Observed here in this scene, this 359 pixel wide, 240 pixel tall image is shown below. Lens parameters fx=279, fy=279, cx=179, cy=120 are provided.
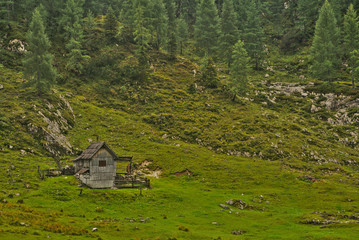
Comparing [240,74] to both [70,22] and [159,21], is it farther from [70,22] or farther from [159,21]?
[70,22]

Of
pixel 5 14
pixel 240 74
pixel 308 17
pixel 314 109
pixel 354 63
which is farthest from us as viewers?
pixel 308 17

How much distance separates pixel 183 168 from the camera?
5588 centimetres

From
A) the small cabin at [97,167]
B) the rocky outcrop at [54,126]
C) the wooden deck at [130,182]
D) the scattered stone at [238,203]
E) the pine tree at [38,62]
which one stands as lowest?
the scattered stone at [238,203]

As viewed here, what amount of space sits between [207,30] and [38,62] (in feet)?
243

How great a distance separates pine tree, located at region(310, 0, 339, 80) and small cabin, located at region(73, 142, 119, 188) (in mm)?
75067

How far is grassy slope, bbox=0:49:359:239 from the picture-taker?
91.7 ft

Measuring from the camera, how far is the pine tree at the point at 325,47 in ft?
295

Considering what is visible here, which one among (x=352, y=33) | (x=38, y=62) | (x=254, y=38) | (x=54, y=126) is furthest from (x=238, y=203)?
(x=254, y=38)

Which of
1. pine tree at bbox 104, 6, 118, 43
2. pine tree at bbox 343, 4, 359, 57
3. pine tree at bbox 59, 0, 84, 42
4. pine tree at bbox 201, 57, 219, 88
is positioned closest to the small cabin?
pine tree at bbox 201, 57, 219, 88

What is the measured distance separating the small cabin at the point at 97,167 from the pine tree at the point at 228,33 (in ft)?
239

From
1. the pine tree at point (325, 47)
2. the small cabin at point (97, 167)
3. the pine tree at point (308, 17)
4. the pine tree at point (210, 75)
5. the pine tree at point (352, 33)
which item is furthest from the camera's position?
the pine tree at point (308, 17)

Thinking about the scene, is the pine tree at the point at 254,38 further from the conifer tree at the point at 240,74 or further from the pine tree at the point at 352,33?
the pine tree at the point at 352,33

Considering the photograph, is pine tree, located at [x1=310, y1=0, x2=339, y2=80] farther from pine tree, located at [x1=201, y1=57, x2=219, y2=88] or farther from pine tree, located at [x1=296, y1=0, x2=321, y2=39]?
pine tree, located at [x1=201, y1=57, x2=219, y2=88]

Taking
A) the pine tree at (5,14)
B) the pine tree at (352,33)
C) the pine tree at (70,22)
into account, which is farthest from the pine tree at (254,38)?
the pine tree at (5,14)
